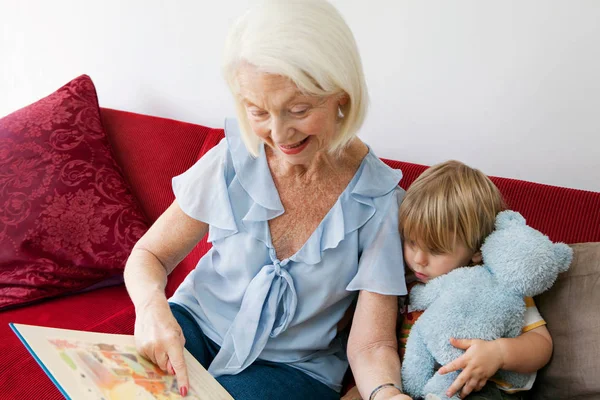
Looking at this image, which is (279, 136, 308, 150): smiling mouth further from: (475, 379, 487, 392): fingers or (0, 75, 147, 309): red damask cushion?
(0, 75, 147, 309): red damask cushion

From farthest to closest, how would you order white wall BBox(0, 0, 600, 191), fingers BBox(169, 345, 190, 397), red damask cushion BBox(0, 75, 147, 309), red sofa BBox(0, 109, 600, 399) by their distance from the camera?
red damask cushion BBox(0, 75, 147, 309)
white wall BBox(0, 0, 600, 191)
red sofa BBox(0, 109, 600, 399)
fingers BBox(169, 345, 190, 397)

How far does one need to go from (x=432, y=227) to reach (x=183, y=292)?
2.19 ft

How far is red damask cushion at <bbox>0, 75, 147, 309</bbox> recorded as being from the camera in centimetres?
195

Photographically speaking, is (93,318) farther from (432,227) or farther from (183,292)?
(432,227)

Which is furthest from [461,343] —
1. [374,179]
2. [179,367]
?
[179,367]

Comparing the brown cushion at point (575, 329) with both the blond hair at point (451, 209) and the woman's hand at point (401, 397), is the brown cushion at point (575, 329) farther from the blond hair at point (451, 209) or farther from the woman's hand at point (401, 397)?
the woman's hand at point (401, 397)

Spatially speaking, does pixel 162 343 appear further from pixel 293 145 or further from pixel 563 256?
pixel 563 256

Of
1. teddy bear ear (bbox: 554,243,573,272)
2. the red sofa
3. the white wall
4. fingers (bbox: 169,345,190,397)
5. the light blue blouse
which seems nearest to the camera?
fingers (bbox: 169,345,190,397)

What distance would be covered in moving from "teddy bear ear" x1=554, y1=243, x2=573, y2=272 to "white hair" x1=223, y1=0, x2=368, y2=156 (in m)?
0.51

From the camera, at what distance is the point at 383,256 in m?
1.38

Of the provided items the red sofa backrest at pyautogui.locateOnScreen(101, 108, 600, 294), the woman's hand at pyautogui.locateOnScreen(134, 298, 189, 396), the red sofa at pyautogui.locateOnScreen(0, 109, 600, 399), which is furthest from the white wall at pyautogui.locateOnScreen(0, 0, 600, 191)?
the woman's hand at pyautogui.locateOnScreen(134, 298, 189, 396)

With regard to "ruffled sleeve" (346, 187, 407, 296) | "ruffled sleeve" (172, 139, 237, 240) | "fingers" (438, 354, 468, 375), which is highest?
"ruffled sleeve" (172, 139, 237, 240)

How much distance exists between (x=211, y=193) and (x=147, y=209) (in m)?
0.70

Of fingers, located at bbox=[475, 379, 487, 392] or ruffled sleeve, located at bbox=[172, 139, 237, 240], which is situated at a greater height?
ruffled sleeve, located at bbox=[172, 139, 237, 240]
